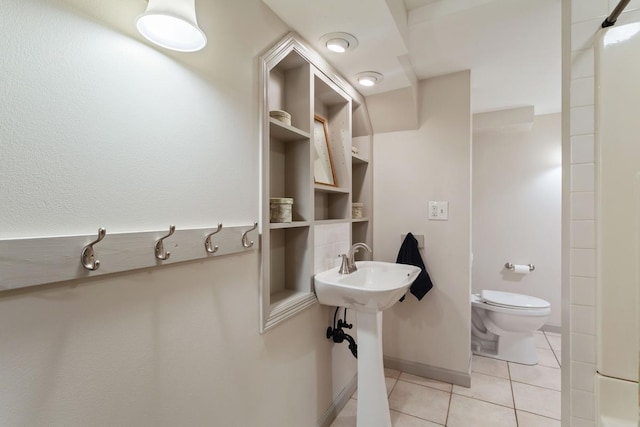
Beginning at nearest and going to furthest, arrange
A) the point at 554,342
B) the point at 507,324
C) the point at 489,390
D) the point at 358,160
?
the point at 489,390 → the point at 358,160 → the point at 507,324 → the point at 554,342

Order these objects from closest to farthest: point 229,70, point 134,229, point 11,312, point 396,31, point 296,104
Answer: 1. point 11,312
2. point 134,229
3. point 229,70
4. point 396,31
5. point 296,104

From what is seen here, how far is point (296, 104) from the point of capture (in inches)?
59.4

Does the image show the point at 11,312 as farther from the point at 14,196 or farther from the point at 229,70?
the point at 229,70

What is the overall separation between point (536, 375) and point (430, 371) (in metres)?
0.87

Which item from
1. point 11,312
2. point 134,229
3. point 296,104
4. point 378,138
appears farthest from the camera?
point 378,138

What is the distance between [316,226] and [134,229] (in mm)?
976

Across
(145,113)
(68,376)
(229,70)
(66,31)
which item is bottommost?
(68,376)

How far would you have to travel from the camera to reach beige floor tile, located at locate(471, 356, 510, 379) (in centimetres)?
224

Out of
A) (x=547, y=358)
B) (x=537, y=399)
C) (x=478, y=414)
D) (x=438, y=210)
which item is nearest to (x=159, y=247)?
(x=438, y=210)

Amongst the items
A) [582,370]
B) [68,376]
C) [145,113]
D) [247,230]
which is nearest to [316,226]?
[247,230]

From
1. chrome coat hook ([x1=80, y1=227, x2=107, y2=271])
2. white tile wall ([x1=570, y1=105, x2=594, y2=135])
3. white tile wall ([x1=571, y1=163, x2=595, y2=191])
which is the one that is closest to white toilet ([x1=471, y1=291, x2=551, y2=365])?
white tile wall ([x1=571, y1=163, x2=595, y2=191])

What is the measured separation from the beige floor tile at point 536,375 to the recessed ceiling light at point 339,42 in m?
2.66

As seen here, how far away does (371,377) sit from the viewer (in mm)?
1469

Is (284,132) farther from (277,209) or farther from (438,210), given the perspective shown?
(438,210)
